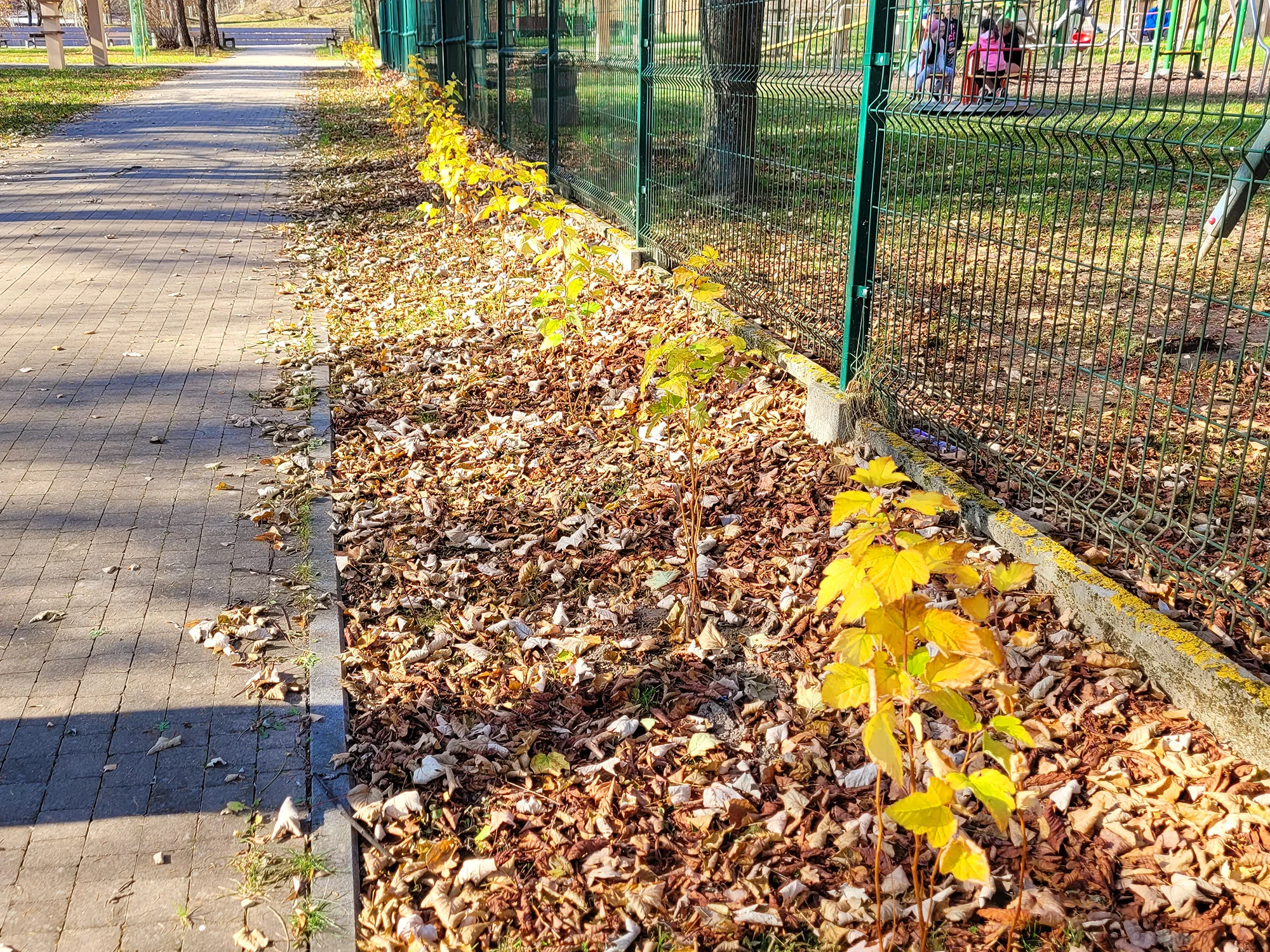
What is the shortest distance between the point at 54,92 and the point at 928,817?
33.5 meters

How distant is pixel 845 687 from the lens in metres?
2.29

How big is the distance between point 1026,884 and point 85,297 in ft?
29.0

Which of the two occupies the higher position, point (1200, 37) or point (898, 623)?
point (1200, 37)

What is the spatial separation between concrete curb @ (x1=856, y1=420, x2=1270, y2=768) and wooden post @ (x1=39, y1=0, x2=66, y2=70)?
41.8 m

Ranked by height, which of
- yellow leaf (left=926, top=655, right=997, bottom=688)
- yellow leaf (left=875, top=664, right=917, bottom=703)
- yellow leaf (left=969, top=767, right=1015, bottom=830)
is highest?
yellow leaf (left=926, top=655, right=997, bottom=688)

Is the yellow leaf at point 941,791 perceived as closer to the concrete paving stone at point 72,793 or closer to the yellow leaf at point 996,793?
the yellow leaf at point 996,793

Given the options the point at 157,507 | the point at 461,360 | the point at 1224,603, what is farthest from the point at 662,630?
the point at 461,360

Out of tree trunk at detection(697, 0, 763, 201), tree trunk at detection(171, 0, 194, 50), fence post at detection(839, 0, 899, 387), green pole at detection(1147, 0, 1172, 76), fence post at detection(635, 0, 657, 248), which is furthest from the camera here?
tree trunk at detection(171, 0, 194, 50)

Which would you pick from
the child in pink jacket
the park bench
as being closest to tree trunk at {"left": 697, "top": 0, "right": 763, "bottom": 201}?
the child in pink jacket

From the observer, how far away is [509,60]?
13352 mm

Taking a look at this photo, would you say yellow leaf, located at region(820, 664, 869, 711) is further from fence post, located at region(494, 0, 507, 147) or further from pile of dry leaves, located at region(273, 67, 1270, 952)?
fence post, located at region(494, 0, 507, 147)

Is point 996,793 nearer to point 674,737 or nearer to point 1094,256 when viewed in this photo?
point 674,737

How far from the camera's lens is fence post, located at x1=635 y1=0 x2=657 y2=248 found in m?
8.11

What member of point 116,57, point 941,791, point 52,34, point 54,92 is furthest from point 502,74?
point 116,57
